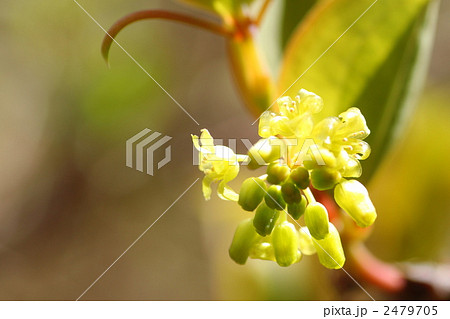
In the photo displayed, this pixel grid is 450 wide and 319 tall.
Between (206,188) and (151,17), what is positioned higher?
(151,17)

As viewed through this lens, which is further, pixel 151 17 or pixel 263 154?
pixel 151 17

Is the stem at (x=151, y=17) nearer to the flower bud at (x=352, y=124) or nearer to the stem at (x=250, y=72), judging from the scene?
the stem at (x=250, y=72)

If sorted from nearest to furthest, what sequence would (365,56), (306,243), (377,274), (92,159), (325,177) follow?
1. (325,177)
2. (306,243)
3. (365,56)
4. (377,274)
5. (92,159)

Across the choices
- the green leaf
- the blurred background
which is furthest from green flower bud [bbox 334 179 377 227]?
the blurred background

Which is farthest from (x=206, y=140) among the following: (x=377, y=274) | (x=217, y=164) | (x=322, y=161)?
(x=377, y=274)

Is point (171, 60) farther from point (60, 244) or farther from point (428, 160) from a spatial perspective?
point (428, 160)

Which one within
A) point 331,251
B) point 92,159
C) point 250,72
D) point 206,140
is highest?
point 92,159

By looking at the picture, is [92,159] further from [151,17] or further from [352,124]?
[352,124]
